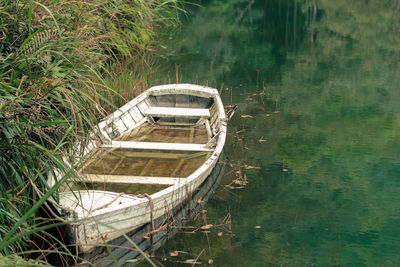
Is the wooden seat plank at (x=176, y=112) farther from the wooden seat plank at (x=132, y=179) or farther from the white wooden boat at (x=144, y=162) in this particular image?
the wooden seat plank at (x=132, y=179)

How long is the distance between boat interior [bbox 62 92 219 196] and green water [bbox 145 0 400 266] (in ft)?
1.77

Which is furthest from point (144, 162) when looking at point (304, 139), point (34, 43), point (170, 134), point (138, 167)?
point (304, 139)

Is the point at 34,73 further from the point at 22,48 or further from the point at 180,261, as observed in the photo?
the point at 180,261

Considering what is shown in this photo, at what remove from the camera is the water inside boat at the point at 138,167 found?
5.55 meters

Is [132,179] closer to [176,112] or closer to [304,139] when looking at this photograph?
[176,112]

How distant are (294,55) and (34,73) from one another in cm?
1007

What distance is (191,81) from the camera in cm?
1094

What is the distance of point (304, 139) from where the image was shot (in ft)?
27.7

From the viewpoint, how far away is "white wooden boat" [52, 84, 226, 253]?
464cm

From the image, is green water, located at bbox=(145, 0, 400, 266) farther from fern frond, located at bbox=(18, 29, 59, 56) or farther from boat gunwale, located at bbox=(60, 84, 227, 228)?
fern frond, located at bbox=(18, 29, 59, 56)

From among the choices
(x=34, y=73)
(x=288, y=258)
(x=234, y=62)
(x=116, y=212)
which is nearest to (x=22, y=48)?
(x=34, y=73)

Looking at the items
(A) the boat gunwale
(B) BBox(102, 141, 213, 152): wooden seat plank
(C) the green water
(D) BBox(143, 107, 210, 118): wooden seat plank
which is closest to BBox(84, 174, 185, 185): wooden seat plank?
(A) the boat gunwale

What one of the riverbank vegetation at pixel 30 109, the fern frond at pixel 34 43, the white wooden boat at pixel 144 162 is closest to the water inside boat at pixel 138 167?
the white wooden boat at pixel 144 162

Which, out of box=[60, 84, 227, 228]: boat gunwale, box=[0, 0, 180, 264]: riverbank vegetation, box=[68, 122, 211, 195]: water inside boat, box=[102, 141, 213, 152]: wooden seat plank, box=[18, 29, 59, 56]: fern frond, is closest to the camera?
box=[0, 0, 180, 264]: riverbank vegetation
